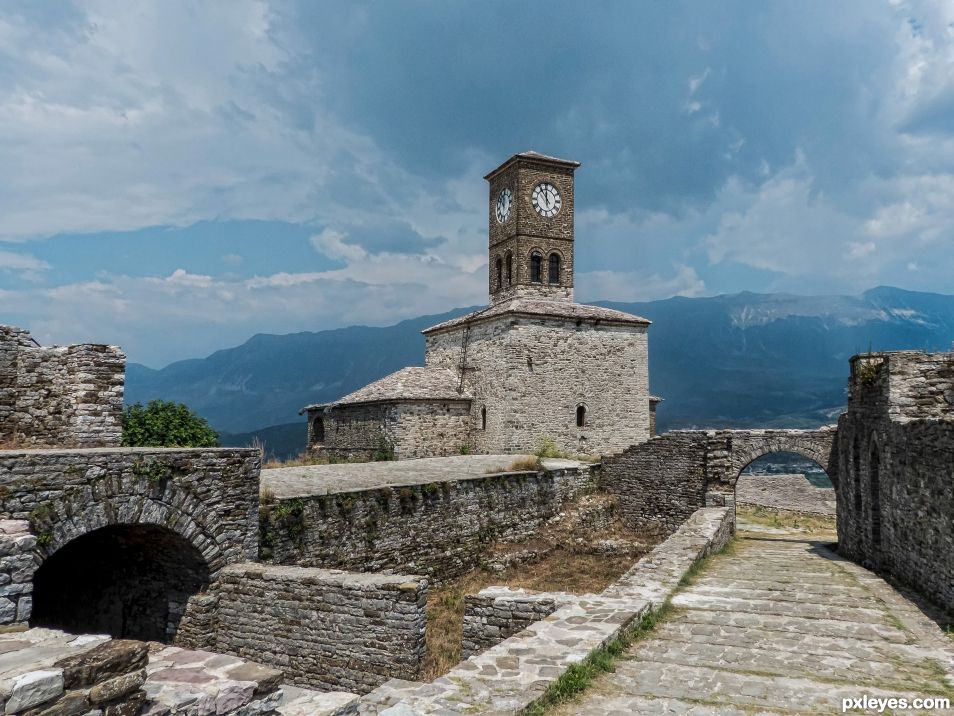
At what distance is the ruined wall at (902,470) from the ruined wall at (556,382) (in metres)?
11.9

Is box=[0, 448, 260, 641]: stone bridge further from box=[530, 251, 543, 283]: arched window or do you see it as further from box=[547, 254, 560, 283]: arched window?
box=[547, 254, 560, 283]: arched window

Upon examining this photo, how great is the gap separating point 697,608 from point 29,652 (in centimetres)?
706

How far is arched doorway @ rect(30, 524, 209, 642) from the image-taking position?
31.7 feet

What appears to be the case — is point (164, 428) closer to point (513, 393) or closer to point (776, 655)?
point (513, 393)

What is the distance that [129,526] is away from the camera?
30.1 feet

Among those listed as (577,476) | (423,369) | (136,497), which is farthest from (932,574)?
(423,369)

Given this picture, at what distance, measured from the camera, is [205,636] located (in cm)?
948

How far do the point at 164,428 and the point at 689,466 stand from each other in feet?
50.5

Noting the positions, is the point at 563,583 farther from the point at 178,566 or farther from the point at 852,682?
the point at 852,682

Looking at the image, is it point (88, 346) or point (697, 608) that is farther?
point (88, 346)

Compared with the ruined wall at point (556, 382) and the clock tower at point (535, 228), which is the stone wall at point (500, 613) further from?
the clock tower at point (535, 228)

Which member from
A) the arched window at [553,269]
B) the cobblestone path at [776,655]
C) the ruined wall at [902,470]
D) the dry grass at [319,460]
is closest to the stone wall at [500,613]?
the cobblestone path at [776,655]

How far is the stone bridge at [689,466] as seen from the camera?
19.4m

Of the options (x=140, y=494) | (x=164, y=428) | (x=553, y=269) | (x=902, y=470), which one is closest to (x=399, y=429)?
(x=164, y=428)
